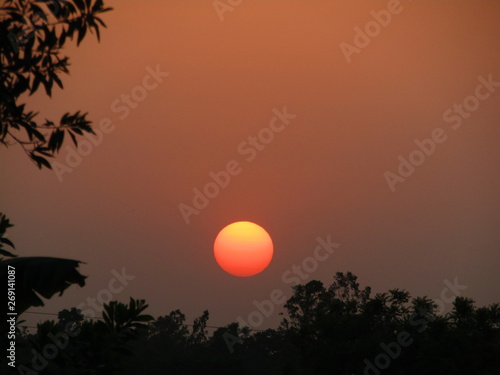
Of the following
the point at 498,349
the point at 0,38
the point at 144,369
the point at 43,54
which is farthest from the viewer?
the point at 144,369

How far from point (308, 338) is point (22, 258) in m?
29.0

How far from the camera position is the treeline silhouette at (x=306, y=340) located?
7785mm

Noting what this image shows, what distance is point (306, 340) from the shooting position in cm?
3531

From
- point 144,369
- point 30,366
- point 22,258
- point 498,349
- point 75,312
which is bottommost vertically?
point 498,349

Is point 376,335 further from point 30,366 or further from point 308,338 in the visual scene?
point 30,366

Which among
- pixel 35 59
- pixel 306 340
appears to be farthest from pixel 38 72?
pixel 306 340

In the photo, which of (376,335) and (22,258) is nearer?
(22,258)

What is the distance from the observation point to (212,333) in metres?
72.9

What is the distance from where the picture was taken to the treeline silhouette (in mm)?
7785

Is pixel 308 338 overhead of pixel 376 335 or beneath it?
overhead

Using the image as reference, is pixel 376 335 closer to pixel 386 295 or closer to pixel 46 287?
pixel 386 295

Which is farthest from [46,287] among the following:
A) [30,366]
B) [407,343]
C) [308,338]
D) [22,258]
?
[308,338]

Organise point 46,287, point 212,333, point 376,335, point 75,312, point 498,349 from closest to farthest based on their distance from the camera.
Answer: point 46,287 → point 498,349 → point 376,335 → point 212,333 → point 75,312

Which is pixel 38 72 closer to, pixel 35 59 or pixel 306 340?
pixel 35 59
